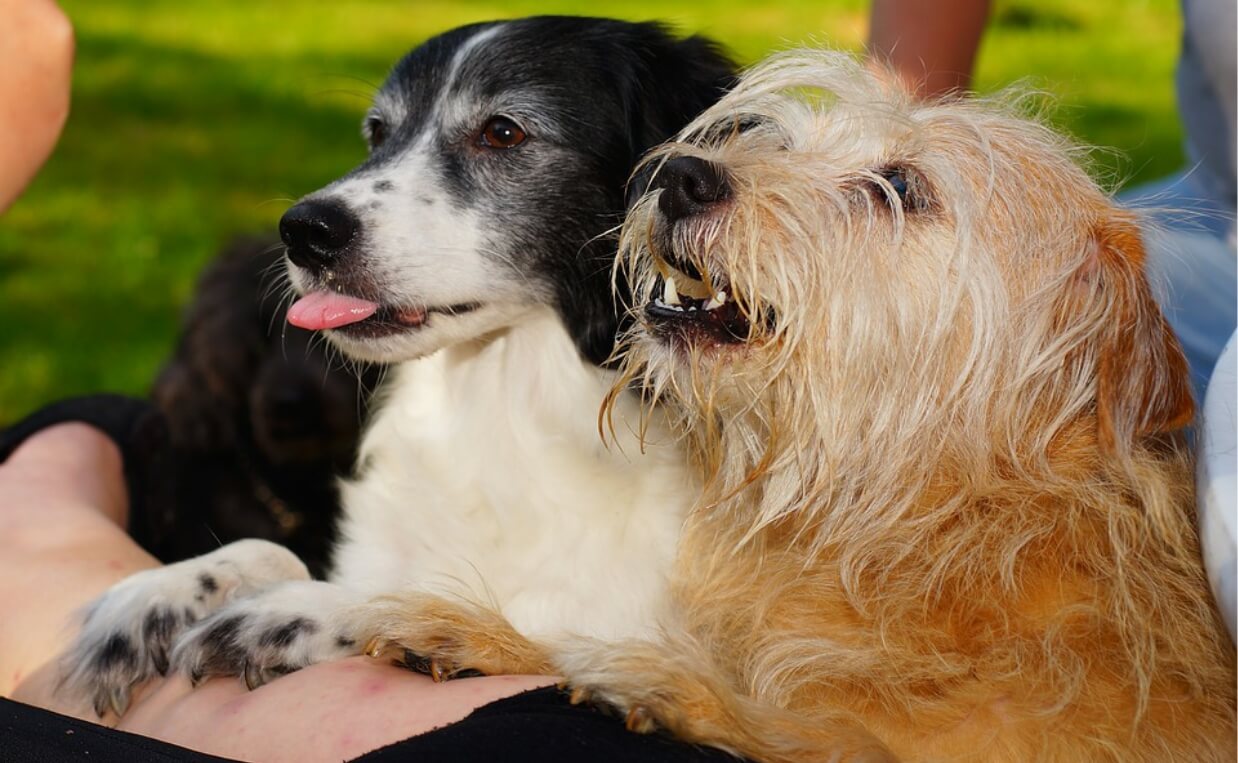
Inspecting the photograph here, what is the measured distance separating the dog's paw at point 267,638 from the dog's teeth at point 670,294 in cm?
63

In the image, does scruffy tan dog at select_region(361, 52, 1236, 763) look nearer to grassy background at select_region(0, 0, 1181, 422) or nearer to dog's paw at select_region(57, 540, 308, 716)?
grassy background at select_region(0, 0, 1181, 422)

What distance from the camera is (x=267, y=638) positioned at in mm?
1979

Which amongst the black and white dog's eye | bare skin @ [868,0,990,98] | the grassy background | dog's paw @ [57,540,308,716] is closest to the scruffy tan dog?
the grassy background

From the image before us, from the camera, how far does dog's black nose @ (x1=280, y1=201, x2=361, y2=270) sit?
7.70 ft

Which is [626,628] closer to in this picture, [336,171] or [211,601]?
[211,601]

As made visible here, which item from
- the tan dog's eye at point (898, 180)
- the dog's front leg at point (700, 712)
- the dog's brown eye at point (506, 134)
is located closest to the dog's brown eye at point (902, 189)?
the tan dog's eye at point (898, 180)

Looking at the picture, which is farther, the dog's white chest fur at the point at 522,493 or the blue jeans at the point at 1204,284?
the blue jeans at the point at 1204,284

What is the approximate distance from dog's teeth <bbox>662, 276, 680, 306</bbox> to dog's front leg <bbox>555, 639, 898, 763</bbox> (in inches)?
19.2

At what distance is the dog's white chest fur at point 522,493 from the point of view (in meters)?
2.39

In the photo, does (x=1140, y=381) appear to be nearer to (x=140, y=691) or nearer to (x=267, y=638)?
(x=267, y=638)

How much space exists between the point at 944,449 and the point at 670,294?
17.2 inches

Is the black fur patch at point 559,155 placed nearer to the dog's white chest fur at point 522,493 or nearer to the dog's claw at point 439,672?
the dog's white chest fur at point 522,493

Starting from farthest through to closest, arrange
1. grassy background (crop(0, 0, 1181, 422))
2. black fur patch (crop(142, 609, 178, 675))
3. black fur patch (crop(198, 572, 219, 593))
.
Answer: grassy background (crop(0, 0, 1181, 422))
black fur patch (crop(198, 572, 219, 593))
black fur patch (crop(142, 609, 178, 675))

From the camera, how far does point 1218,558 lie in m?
1.62
